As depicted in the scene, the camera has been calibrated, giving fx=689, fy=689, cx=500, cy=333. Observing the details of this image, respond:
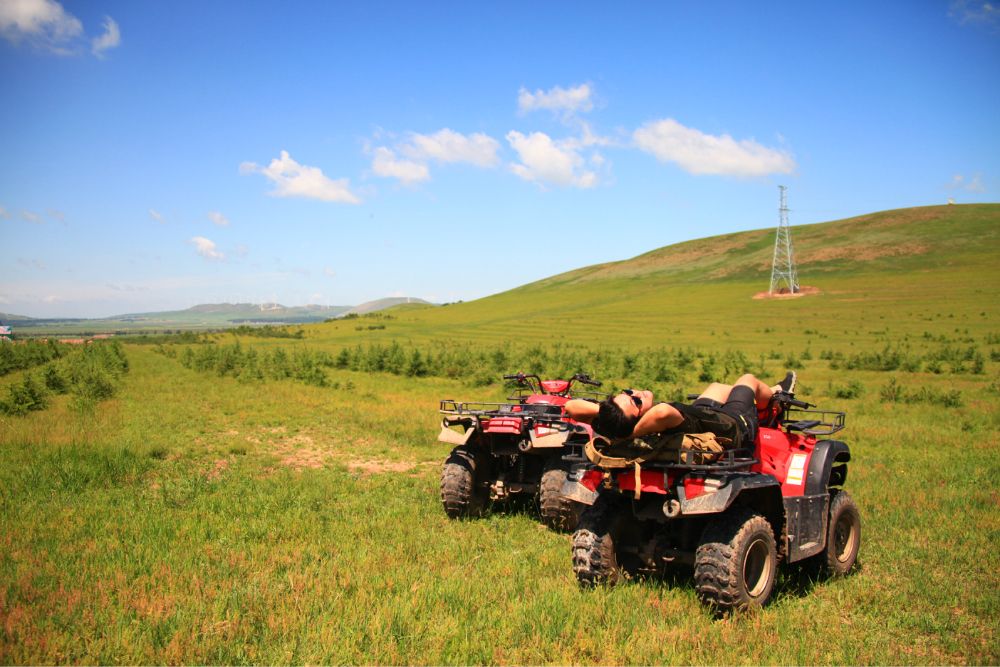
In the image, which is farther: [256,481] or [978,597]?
[256,481]

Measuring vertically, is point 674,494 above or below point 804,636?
above

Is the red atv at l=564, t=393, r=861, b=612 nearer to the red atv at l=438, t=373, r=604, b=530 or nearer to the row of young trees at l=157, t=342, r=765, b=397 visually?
the red atv at l=438, t=373, r=604, b=530

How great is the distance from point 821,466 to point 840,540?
3.40 ft

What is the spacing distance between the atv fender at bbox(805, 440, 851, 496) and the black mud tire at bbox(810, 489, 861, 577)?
0.40 m

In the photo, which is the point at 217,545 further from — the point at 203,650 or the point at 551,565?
the point at 551,565

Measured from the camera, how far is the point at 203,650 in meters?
4.97

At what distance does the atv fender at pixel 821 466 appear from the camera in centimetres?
654

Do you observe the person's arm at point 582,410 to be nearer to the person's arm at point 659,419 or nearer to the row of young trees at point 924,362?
the person's arm at point 659,419

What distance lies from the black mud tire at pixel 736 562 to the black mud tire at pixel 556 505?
9.57 feet

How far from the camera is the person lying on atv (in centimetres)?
532

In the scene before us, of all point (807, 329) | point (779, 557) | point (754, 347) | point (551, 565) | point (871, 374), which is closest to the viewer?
point (779, 557)

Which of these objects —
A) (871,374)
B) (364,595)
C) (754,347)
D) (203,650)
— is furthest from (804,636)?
(754,347)

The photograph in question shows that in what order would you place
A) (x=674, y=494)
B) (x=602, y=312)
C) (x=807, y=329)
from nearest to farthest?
1. (x=674, y=494)
2. (x=807, y=329)
3. (x=602, y=312)

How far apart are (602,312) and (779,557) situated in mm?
76371
